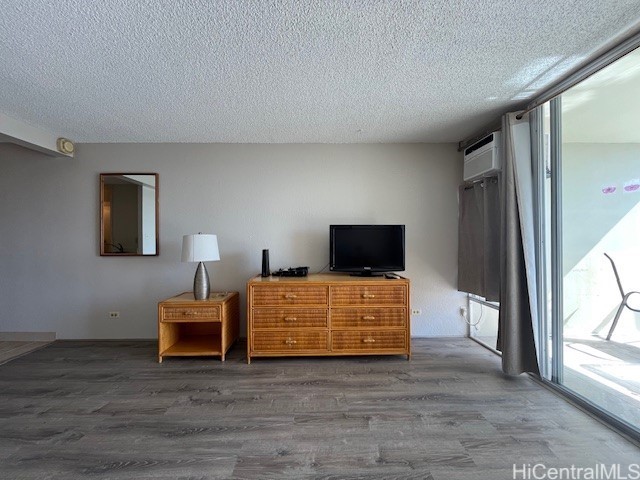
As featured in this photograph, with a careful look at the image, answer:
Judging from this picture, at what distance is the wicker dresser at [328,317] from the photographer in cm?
283

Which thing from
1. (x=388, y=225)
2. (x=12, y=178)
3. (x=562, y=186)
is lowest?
(x=388, y=225)

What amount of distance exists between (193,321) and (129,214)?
1.60 meters

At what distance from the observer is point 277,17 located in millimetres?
1539

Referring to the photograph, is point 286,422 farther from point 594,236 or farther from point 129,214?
point 129,214

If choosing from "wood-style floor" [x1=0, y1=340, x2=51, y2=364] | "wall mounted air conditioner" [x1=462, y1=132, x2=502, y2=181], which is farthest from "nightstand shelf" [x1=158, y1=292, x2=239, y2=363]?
"wall mounted air conditioner" [x1=462, y1=132, x2=502, y2=181]

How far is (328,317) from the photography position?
112 inches

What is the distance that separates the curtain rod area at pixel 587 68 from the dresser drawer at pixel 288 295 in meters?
2.35

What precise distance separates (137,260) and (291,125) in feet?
7.83

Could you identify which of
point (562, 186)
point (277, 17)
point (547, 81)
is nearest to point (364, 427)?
point (562, 186)

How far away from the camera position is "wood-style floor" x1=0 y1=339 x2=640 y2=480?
1537mm

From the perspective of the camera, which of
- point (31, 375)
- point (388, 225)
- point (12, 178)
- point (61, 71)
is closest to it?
point (61, 71)

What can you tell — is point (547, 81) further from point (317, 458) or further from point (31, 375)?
point (31, 375)

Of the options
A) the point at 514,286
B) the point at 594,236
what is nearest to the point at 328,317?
the point at 514,286

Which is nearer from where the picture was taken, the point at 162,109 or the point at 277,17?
the point at 277,17
